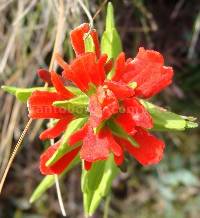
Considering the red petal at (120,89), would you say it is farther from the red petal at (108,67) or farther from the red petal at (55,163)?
the red petal at (55,163)

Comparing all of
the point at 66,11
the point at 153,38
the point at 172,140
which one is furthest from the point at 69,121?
the point at 172,140

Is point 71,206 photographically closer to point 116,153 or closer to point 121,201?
point 121,201

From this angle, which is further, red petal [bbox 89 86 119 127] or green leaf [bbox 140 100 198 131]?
green leaf [bbox 140 100 198 131]

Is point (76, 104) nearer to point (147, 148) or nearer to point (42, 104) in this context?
point (42, 104)

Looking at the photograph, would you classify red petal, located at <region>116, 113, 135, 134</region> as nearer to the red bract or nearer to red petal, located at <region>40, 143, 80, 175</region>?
the red bract

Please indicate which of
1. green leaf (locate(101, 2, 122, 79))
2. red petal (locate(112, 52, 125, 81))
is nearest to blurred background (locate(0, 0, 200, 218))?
green leaf (locate(101, 2, 122, 79))
